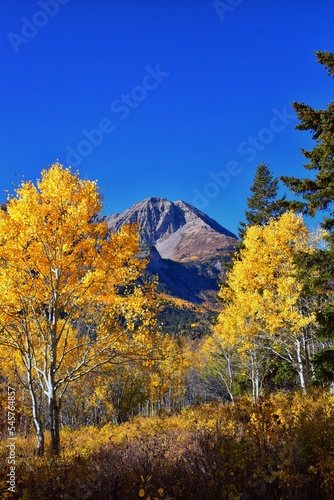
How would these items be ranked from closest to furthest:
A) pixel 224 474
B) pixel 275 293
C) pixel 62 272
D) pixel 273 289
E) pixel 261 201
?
pixel 224 474
pixel 62 272
pixel 273 289
pixel 275 293
pixel 261 201

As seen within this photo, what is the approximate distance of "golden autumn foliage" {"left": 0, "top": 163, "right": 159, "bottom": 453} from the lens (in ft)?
27.3

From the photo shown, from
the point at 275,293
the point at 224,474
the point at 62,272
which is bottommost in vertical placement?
the point at 224,474

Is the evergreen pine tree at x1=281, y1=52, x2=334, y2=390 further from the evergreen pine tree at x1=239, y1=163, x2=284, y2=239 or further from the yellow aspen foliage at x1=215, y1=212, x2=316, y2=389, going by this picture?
the evergreen pine tree at x1=239, y1=163, x2=284, y2=239

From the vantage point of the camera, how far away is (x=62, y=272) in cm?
905

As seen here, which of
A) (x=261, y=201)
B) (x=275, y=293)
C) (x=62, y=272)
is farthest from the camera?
(x=261, y=201)

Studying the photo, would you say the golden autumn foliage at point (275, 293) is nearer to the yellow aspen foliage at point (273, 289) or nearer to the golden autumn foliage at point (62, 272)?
the yellow aspen foliage at point (273, 289)

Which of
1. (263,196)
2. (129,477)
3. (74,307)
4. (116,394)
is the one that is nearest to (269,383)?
(116,394)

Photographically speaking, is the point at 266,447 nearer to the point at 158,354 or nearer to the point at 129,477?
the point at 129,477

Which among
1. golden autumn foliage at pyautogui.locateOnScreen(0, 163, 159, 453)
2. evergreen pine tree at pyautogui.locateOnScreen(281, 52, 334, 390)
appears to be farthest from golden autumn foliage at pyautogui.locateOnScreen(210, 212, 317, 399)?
golden autumn foliage at pyautogui.locateOnScreen(0, 163, 159, 453)

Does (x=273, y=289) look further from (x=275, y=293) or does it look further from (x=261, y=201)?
(x=261, y=201)

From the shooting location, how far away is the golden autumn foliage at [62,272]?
328 inches

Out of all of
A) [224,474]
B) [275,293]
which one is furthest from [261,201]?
[224,474]

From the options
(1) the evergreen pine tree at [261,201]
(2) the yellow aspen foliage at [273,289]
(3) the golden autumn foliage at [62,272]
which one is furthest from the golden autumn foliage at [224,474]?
(1) the evergreen pine tree at [261,201]

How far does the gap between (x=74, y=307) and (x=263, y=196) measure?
2242 centimetres
